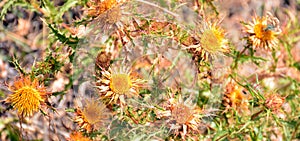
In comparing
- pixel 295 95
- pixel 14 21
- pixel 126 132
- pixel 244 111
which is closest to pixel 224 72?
pixel 244 111

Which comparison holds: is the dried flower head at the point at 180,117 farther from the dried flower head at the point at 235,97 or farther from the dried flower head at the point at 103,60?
the dried flower head at the point at 235,97

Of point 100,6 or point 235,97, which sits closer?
point 100,6

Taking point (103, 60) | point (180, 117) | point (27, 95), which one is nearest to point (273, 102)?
point (180, 117)

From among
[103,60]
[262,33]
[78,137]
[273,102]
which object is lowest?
[78,137]

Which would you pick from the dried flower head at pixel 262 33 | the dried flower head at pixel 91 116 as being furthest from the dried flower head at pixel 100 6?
the dried flower head at pixel 262 33

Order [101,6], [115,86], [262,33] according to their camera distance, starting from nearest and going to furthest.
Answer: [115,86] < [101,6] < [262,33]

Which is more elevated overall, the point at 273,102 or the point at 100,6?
the point at 100,6

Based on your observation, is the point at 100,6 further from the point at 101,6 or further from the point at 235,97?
the point at 235,97
